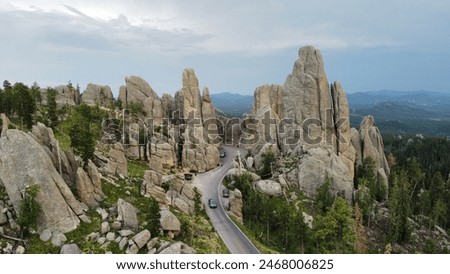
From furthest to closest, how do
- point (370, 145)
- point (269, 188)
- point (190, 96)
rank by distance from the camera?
point (190, 96) < point (370, 145) < point (269, 188)

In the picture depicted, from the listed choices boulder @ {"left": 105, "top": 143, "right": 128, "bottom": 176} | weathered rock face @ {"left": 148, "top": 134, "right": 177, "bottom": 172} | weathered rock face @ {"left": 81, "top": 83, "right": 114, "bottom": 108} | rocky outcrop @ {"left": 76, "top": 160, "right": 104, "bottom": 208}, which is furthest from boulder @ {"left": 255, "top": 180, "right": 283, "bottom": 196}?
weathered rock face @ {"left": 81, "top": 83, "right": 114, "bottom": 108}

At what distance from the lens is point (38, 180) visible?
123ft

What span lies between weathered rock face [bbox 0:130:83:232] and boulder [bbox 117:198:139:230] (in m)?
4.35

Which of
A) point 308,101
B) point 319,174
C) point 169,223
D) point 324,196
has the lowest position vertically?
point 324,196

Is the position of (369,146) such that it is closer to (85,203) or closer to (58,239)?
(85,203)

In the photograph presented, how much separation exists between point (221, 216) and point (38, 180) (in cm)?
2947

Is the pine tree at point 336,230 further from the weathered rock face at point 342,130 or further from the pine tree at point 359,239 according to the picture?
the weathered rock face at point 342,130

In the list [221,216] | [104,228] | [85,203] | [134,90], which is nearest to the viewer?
[104,228]

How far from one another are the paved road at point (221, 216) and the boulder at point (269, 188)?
25.9ft

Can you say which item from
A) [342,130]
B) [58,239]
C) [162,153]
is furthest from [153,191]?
[342,130]

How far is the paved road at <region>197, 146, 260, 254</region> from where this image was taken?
47031 millimetres

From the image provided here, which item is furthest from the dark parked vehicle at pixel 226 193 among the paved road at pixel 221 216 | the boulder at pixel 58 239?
the boulder at pixel 58 239

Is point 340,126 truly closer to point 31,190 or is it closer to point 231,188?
point 231,188

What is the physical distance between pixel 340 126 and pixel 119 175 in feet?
210
